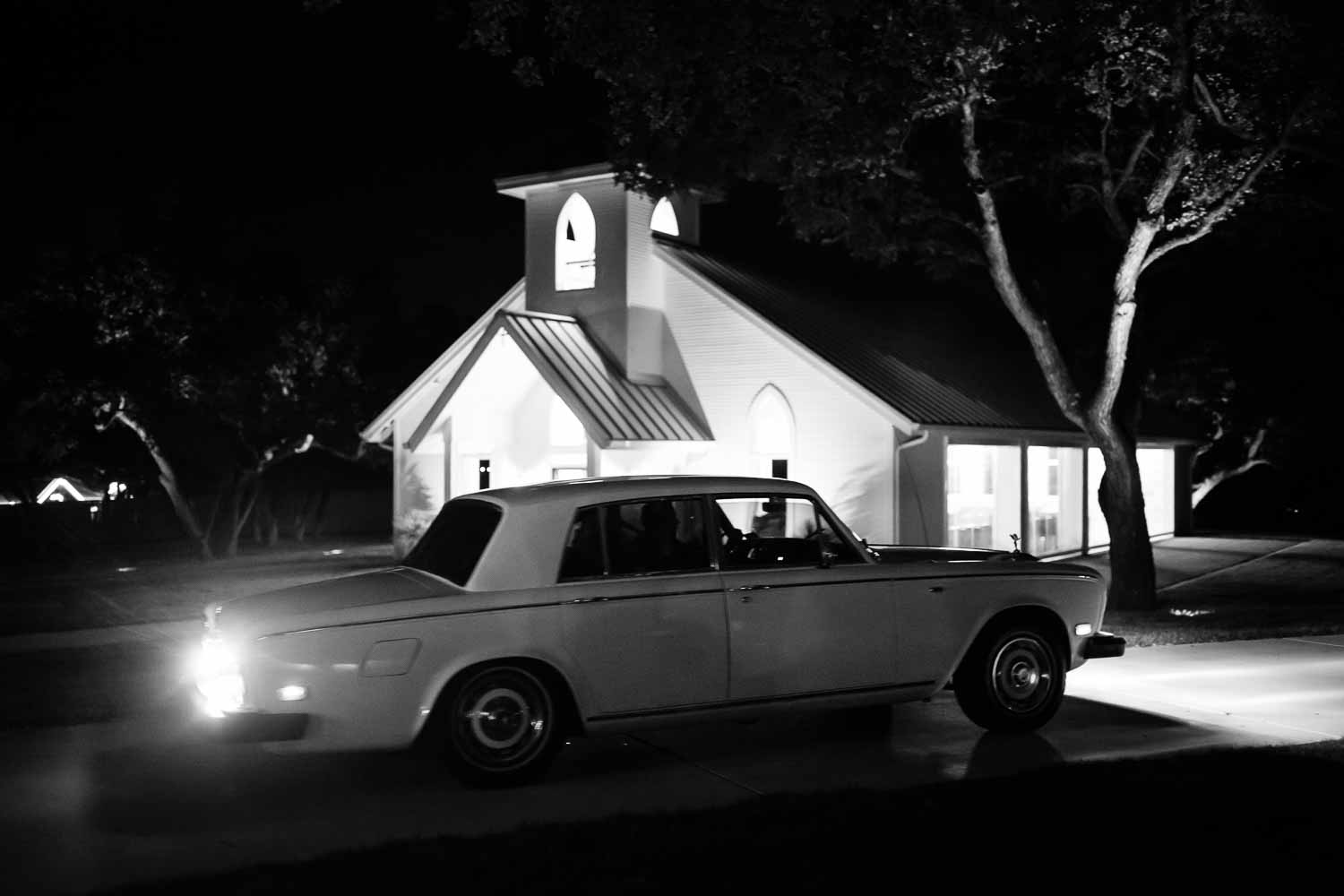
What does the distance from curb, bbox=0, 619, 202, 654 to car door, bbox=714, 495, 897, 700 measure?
8812 millimetres

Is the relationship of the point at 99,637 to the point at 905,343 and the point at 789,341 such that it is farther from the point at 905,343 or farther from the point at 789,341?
the point at 905,343

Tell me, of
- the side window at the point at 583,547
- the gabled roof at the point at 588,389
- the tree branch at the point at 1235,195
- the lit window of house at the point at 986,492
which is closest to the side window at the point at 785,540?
the side window at the point at 583,547

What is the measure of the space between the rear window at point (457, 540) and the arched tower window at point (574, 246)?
1632cm

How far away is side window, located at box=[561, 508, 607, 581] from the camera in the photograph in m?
7.99

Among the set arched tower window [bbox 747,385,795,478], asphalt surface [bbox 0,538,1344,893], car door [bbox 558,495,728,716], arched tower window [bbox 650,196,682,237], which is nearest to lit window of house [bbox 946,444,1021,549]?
arched tower window [bbox 747,385,795,478]

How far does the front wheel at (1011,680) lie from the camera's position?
29.7ft

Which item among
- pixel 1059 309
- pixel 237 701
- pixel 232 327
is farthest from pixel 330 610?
pixel 1059 309

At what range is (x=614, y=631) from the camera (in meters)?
7.95

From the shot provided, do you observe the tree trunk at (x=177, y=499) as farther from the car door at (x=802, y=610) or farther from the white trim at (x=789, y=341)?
the car door at (x=802, y=610)

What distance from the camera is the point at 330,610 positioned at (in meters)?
7.48

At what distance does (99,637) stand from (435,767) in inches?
338

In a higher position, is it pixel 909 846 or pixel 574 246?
pixel 574 246

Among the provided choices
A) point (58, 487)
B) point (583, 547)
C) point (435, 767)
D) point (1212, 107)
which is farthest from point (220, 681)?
point (58, 487)

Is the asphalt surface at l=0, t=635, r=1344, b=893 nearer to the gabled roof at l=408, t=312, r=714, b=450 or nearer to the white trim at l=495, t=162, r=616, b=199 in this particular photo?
the gabled roof at l=408, t=312, r=714, b=450
